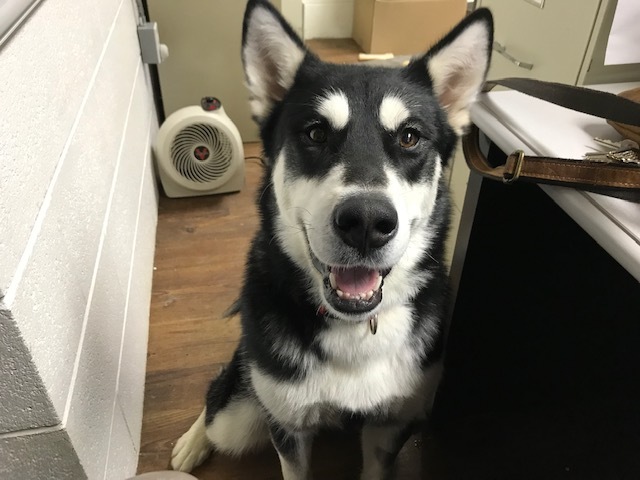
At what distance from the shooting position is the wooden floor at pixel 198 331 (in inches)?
62.2

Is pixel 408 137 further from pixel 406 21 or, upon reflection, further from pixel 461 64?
pixel 406 21

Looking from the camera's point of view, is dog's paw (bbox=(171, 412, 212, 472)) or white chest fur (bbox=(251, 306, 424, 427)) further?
dog's paw (bbox=(171, 412, 212, 472))

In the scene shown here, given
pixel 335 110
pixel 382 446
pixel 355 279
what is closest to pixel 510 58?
pixel 335 110

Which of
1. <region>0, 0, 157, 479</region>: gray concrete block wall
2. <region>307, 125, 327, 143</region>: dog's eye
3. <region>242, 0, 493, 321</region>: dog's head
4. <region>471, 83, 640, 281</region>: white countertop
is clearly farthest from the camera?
<region>307, 125, 327, 143</region>: dog's eye

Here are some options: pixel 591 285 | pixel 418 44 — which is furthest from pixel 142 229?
pixel 418 44

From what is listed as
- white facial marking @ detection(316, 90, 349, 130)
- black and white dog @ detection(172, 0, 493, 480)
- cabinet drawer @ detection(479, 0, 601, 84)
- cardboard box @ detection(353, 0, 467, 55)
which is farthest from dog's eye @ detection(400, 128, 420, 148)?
cardboard box @ detection(353, 0, 467, 55)

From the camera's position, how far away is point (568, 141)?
3.07 feet

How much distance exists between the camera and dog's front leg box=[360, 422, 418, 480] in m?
1.31

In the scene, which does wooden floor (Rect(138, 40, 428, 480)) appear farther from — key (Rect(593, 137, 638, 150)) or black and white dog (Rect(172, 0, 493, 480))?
key (Rect(593, 137, 638, 150))

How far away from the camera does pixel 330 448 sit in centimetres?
163

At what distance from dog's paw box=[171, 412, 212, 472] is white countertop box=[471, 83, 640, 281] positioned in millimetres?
1151

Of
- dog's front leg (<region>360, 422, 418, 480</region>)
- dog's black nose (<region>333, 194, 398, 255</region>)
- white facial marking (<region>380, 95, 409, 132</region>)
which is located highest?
white facial marking (<region>380, 95, 409, 132</region>)

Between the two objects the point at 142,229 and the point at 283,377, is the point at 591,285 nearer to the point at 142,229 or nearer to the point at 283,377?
the point at 283,377

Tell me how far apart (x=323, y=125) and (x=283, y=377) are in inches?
21.3
